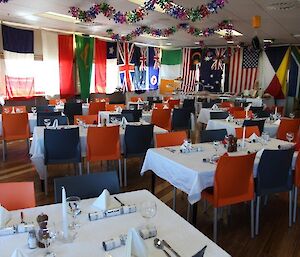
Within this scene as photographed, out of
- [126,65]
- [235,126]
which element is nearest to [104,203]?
[235,126]

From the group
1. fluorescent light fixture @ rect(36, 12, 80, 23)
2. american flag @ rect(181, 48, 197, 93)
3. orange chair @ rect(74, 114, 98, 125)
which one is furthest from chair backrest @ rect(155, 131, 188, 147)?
american flag @ rect(181, 48, 197, 93)

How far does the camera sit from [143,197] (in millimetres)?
2385

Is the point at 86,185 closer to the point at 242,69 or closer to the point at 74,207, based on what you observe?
the point at 74,207

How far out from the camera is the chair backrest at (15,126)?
5.89m

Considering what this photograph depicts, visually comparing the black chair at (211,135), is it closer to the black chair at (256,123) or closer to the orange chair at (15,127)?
the black chair at (256,123)

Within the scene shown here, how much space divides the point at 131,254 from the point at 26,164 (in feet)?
16.5

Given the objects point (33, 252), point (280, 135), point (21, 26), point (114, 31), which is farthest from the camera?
point (114, 31)

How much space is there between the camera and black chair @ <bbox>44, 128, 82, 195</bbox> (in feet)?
14.5

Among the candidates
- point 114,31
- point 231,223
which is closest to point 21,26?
point 114,31

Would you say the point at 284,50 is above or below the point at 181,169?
above

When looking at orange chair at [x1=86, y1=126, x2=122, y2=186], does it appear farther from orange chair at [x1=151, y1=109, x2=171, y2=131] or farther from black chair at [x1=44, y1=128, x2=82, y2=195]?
orange chair at [x1=151, y1=109, x2=171, y2=131]

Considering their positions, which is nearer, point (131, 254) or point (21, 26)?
point (131, 254)

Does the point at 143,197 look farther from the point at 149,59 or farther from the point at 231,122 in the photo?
the point at 149,59

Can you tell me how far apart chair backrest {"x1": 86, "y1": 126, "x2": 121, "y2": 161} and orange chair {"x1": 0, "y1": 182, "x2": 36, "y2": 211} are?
230 centimetres
